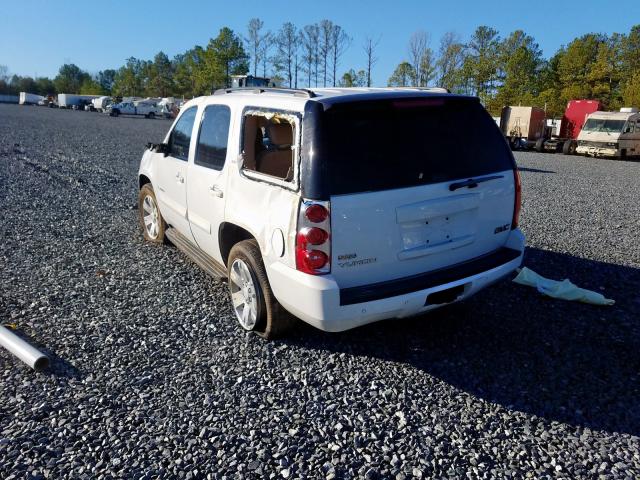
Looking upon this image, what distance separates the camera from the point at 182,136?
5.45 m

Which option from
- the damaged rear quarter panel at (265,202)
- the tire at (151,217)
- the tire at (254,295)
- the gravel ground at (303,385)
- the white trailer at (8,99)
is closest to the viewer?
the gravel ground at (303,385)

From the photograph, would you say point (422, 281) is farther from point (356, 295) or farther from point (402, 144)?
point (402, 144)

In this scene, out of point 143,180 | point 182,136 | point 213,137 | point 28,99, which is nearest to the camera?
point 213,137

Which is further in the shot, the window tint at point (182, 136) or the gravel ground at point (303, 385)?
the window tint at point (182, 136)

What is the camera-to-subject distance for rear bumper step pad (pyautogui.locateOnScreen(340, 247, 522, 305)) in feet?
11.0

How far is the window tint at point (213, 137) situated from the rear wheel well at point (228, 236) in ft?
1.76

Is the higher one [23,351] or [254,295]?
[254,295]

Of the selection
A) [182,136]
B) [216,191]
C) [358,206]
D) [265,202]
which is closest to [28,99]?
[182,136]

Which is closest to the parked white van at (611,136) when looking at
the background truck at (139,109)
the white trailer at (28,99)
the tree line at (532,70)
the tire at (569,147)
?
the tire at (569,147)

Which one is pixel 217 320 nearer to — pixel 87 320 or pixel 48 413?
pixel 87 320

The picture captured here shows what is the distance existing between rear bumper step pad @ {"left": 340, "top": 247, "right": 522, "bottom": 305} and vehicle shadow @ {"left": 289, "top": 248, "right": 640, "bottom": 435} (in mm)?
658

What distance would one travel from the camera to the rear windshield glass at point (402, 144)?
132 inches

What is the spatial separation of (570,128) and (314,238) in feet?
107

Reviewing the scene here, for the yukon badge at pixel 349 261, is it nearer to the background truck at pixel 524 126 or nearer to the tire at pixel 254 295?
the tire at pixel 254 295
